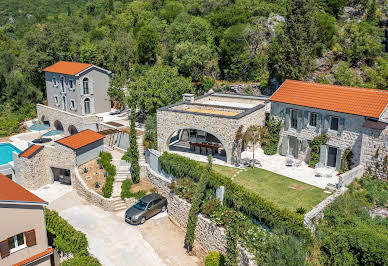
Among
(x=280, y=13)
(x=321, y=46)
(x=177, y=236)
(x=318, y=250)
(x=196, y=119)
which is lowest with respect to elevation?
(x=177, y=236)

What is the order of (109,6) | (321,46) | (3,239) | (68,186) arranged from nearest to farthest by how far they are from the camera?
(3,239)
(68,186)
(321,46)
(109,6)

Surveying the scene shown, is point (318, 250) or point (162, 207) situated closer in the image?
point (318, 250)

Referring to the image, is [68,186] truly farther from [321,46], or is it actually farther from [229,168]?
[321,46]

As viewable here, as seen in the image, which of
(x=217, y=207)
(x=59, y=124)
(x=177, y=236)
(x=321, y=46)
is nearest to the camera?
(x=217, y=207)

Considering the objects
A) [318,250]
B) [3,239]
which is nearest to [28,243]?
[3,239]

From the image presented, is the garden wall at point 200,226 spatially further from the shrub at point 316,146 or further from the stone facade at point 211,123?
the shrub at point 316,146

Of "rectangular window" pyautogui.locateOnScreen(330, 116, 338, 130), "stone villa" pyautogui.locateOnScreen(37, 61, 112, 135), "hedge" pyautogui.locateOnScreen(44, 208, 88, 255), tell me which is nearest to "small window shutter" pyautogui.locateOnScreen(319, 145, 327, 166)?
"rectangular window" pyautogui.locateOnScreen(330, 116, 338, 130)

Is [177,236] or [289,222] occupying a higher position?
[289,222]

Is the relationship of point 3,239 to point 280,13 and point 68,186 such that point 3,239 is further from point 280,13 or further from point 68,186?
point 280,13

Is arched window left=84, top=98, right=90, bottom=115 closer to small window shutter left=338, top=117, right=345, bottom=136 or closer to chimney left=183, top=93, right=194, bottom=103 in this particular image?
chimney left=183, top=93, right=194, bottom=103
